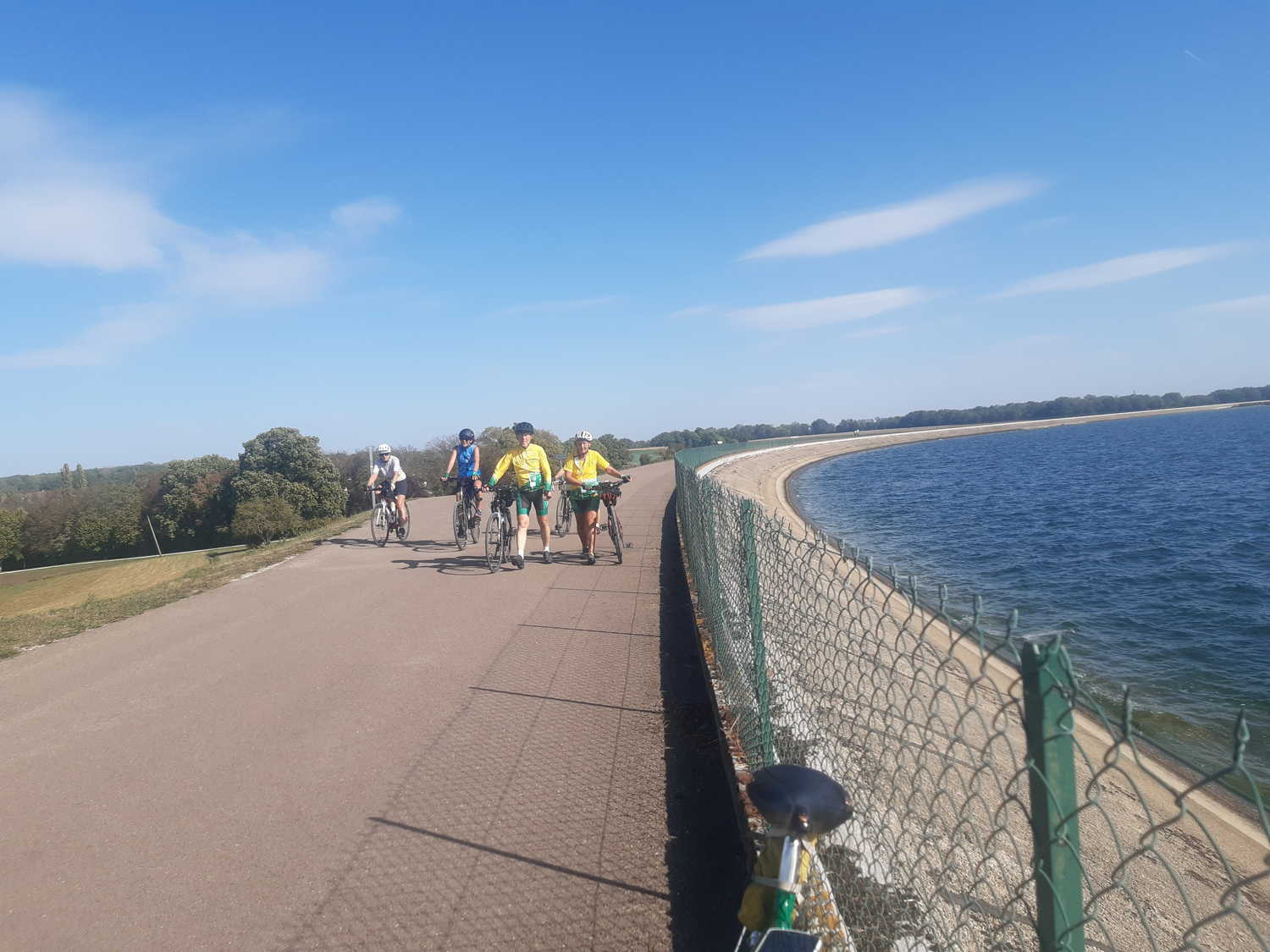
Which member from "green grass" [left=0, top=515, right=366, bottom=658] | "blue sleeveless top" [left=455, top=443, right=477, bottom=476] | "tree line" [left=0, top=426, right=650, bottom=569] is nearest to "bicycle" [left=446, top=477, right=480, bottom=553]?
"blue sleeveless top" [left=455, top=443, right=477, bottom=476]

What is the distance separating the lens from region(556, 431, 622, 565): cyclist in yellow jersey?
36.0ft

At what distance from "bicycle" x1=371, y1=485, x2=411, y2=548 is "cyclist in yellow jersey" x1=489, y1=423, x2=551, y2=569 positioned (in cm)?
381

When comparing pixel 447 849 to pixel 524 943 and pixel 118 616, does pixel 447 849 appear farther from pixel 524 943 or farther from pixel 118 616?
pixel 118 616

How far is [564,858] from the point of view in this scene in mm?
3760

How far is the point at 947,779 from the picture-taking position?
5.25 metres

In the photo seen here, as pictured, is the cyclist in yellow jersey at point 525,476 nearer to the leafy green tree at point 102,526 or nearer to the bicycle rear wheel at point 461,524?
the bicycle rear wheel at point 461,524

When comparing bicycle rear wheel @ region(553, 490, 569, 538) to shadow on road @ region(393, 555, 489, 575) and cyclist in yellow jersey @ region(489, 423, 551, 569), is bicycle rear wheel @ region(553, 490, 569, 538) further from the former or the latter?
cyclist in yellow jersey @ region(489, 423, 551, 569)

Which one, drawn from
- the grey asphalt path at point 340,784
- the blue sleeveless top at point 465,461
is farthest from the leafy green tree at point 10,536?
the grey asphalt path at point 340,784

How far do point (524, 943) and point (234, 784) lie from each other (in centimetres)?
238

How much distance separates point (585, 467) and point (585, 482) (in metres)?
0.21

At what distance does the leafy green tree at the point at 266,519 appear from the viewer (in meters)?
48.8

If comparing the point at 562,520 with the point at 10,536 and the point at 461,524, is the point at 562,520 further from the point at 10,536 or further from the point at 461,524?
the point at 10,536

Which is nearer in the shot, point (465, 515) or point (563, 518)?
point (465, 515)

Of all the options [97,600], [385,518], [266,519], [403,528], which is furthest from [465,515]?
[266,519]
